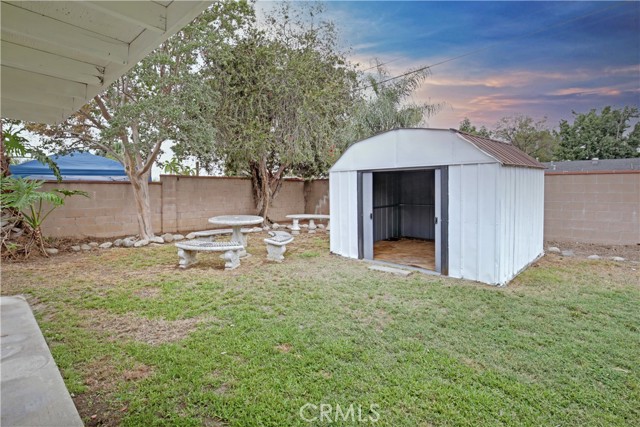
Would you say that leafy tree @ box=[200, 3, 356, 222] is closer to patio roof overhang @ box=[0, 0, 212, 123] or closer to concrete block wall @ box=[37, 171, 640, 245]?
concrete block wall @ box=[37, 171, 640, 245]

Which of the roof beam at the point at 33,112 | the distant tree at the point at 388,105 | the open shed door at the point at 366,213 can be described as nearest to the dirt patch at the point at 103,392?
the roof beam at the point at 33,112

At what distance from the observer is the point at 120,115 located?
21.1 feet

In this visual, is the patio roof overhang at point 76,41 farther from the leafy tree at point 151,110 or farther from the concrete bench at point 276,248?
the leafy tree at point 151,110

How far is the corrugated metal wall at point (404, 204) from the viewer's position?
8727 mm

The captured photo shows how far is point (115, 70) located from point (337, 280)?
382cm

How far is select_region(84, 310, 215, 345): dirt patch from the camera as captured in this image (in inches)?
124

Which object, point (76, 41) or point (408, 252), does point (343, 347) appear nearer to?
point (76, 41)

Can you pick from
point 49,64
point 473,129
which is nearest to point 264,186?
point 49,64

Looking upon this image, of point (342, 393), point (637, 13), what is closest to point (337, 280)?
point (342, 393)

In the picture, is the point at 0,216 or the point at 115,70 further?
the point at 0,216

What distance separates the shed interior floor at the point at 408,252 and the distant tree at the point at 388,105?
440 cm

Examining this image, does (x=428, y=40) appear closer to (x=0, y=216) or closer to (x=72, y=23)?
(x=72, y=23)

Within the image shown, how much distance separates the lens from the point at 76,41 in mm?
1916

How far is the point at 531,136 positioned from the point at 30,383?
25.6 metres
